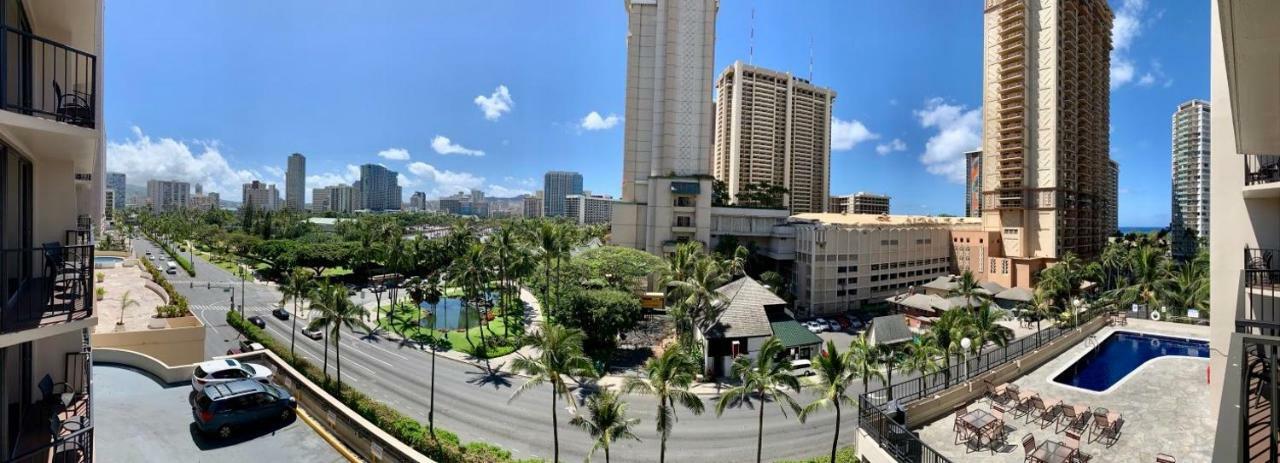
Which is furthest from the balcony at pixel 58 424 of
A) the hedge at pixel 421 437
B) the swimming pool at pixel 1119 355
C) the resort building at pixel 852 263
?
the resort building at pixel 852 263

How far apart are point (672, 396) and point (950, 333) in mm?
13633

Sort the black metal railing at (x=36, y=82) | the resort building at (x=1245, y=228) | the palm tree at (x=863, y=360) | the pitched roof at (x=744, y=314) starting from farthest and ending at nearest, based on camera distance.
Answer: the pitched roof at (x=744, y=314)
the palm tree at (x=863, y=360)
the black metal railing at (x=36, y=82)
the resort building at (x=1245, y=228)

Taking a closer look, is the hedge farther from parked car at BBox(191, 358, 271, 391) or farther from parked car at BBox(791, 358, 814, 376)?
parked car at BBox(791, 358, 814, 376)

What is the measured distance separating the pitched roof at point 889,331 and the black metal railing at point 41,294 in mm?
32060

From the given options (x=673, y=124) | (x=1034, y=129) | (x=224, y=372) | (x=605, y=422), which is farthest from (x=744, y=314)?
(x=1034, y=129)

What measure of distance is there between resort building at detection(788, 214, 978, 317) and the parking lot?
4489 cm

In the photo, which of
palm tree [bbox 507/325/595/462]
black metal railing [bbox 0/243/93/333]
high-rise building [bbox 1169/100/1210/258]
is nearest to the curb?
palm tree [bbox 507/325/595/462]

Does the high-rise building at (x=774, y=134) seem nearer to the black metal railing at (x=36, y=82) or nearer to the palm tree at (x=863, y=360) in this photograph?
the palm tree at (x=863, y=360)

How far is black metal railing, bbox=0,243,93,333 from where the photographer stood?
4941mm

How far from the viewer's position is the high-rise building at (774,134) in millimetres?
100500

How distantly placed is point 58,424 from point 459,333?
36801 millimetres

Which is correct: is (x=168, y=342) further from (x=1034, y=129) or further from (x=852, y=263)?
(x=1034, y=129)

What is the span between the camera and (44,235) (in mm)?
7559

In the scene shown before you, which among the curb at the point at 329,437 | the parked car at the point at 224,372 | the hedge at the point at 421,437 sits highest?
the parked car at the point at 224,372
